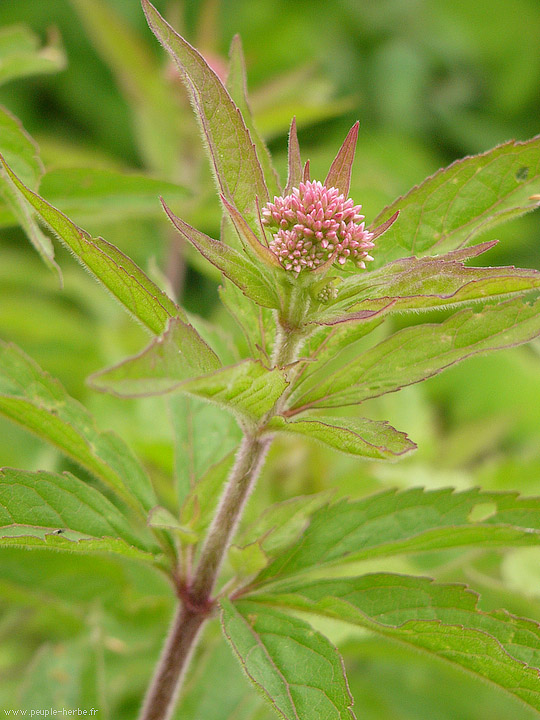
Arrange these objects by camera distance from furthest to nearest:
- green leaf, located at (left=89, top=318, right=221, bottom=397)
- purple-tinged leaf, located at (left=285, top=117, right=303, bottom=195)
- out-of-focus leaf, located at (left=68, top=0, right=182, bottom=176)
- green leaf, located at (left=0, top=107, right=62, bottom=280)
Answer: out-of-focus leaf, located at (left=68, top=0, right=182, bottom=176), green leaf, located at (left=0, top=107, right=62, bottom=280), purple-tinged leaf, located at (left=285, top=117, right=303, bottom=195), green leaf, located at (left=89, top=318, right=221, bottom=397)

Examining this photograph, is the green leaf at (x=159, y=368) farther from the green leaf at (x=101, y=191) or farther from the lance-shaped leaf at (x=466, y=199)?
the green leaf at (x=101, y=191)

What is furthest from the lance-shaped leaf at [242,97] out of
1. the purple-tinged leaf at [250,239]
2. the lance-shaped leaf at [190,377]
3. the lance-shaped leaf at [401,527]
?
the lance-shaped leaf at [401,527]

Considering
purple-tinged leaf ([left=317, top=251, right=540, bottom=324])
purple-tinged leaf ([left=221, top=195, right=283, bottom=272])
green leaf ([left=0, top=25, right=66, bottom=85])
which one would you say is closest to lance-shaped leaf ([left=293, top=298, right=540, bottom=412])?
purple-tinged leaf ([left=317, top=251, right=540, bottom=324])

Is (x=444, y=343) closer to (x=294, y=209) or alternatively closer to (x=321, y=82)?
(x=294, y=209)

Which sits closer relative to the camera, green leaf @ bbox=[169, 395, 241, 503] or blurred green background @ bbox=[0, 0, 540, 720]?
green leaf @ bbox=[169, 395, 241, 503]

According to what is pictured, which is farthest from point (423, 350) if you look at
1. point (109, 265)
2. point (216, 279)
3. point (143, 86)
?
point (143, 86)

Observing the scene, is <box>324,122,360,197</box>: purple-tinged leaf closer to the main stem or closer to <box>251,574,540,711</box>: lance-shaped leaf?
the main stem

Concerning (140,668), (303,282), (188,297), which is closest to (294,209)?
(303,282)
